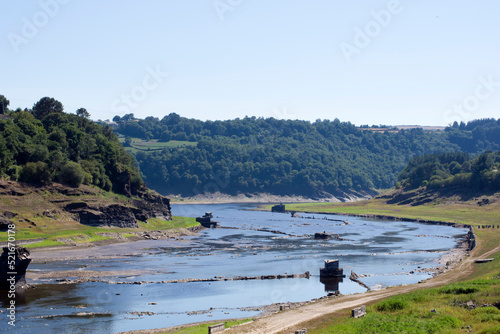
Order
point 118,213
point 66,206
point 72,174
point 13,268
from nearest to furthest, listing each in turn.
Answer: point 13,268 < point 66,206 < point 72,174 < point 118,213

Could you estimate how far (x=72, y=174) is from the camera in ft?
418

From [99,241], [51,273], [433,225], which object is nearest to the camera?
[51,273]

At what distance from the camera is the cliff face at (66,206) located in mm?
107562

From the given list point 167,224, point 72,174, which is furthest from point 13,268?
point 167,224

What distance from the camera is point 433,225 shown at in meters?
178

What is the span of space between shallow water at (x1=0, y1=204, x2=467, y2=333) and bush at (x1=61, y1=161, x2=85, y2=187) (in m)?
22.9

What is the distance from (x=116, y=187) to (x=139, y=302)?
309ft

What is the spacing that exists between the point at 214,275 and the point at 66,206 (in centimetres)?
4925

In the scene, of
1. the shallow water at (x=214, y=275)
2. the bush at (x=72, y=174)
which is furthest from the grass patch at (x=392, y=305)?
the bush at (x=72, y=174)

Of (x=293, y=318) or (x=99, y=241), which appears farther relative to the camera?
(x=99, y=241)

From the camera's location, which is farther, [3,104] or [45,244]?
[3,104]

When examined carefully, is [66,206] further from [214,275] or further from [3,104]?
[3,104]

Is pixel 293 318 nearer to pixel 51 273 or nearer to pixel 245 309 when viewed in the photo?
pixel 245 309

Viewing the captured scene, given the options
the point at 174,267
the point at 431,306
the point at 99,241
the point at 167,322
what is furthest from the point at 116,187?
the point at 431,306
